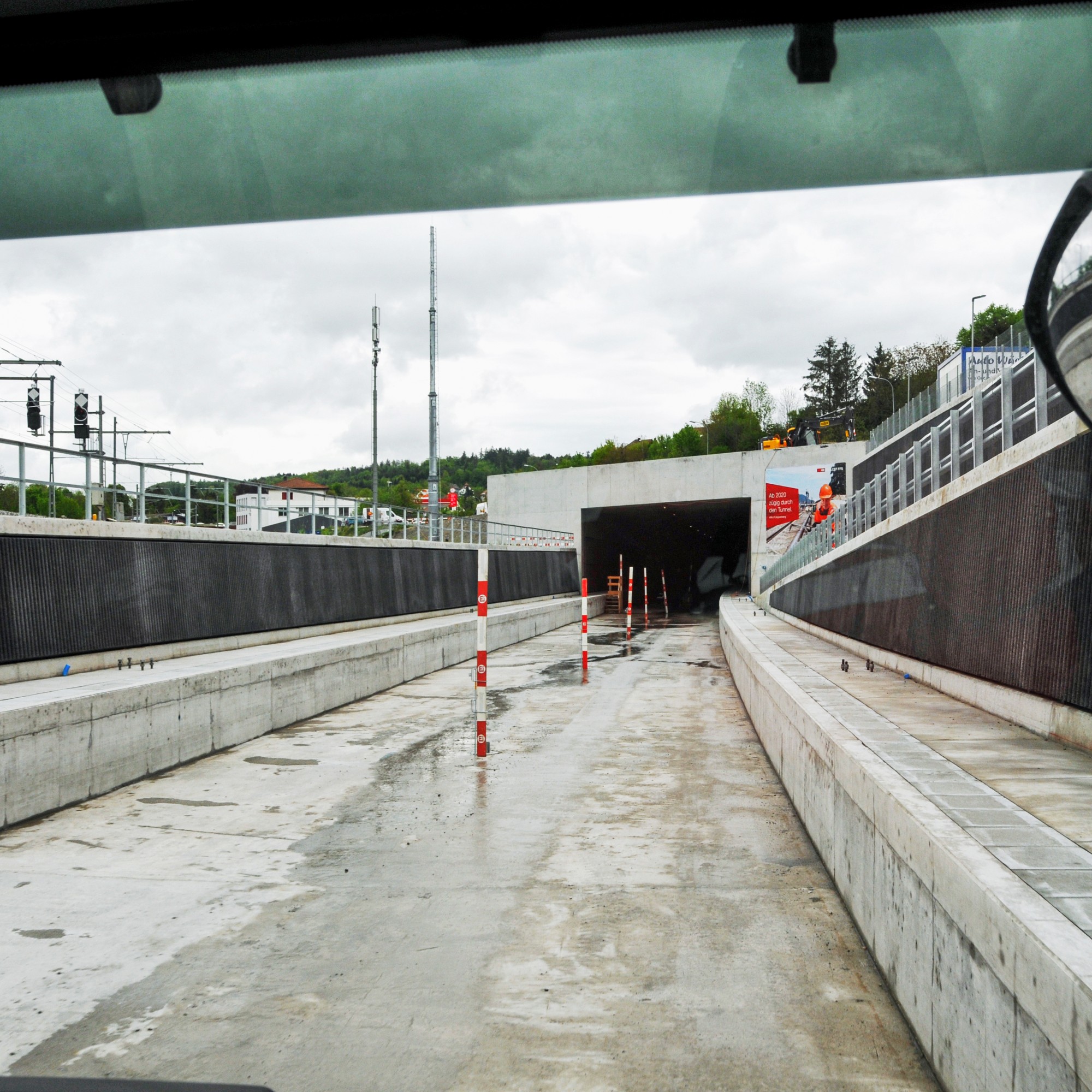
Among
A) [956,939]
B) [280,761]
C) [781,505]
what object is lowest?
[280,761]

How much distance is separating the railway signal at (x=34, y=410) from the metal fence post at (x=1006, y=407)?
28.8 feet

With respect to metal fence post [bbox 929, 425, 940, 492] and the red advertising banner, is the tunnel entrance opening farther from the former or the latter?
metal fence post [bbox 929, 425, 940, 492]

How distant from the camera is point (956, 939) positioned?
3617mm

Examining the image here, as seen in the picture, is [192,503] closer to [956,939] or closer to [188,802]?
[188,802]

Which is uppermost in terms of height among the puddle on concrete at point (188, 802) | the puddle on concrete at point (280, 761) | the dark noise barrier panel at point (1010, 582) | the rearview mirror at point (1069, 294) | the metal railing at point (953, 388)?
the metal railing at point (953, 388)

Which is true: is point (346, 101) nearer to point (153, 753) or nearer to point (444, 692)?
point (153, 753)

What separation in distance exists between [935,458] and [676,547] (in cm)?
6413

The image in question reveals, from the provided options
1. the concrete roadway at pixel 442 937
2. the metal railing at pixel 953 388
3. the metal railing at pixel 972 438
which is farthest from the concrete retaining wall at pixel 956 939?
the metal railing at pixel 953 388

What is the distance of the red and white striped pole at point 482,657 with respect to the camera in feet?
36.7

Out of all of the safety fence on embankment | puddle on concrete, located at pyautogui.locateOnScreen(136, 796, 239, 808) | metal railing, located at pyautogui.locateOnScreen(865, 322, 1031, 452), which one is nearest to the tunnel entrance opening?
metal railing, located at pyautogui.locateOnScreen(865, 322, 1031, 452)

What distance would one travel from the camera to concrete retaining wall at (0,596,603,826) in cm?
824

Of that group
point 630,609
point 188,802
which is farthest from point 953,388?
point 188,802

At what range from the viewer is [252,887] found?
6.45 m

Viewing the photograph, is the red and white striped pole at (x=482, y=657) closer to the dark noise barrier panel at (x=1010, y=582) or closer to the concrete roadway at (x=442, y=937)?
the concrete roadway at (x=442, y=937)
